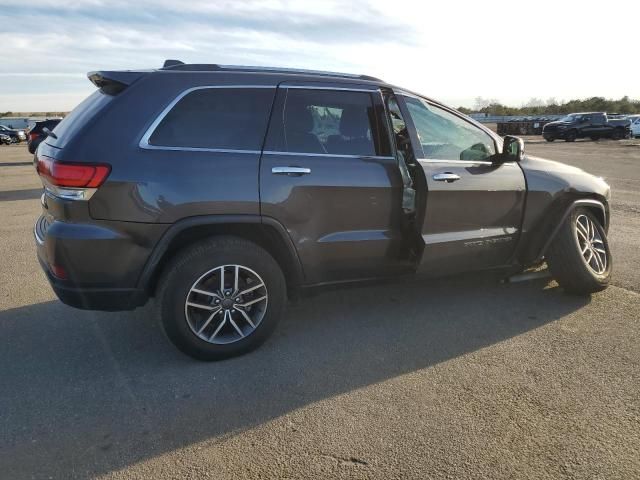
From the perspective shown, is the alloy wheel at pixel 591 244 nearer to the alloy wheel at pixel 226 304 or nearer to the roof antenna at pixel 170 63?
the alloy wheel at pixel 226 304

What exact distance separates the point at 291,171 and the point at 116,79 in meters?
1.27

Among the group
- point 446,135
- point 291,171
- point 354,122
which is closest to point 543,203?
point 446,135

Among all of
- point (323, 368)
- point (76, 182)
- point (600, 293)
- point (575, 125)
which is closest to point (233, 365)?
point (323, 368)

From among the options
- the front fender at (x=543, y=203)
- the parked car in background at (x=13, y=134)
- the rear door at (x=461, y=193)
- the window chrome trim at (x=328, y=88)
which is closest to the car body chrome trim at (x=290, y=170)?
the window chrome trim at (x=328, y=88)

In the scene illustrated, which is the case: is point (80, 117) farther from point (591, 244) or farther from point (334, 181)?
point (591, 244)

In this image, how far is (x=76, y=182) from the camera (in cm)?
308

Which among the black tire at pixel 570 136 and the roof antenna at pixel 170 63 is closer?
the roof antenna at pixel 170 63

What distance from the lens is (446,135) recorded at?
4.31 meters

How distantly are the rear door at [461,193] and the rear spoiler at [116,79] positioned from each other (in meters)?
2.01

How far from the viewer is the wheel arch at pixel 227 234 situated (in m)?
3.26

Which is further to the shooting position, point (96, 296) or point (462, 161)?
point (462, 161)

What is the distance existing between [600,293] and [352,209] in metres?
2.64

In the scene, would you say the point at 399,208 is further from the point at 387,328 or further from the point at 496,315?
the point at 496,315

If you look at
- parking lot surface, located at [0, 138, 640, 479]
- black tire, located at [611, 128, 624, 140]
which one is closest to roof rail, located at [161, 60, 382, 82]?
parking lot surface, located at [0, 138, 640, 479]
